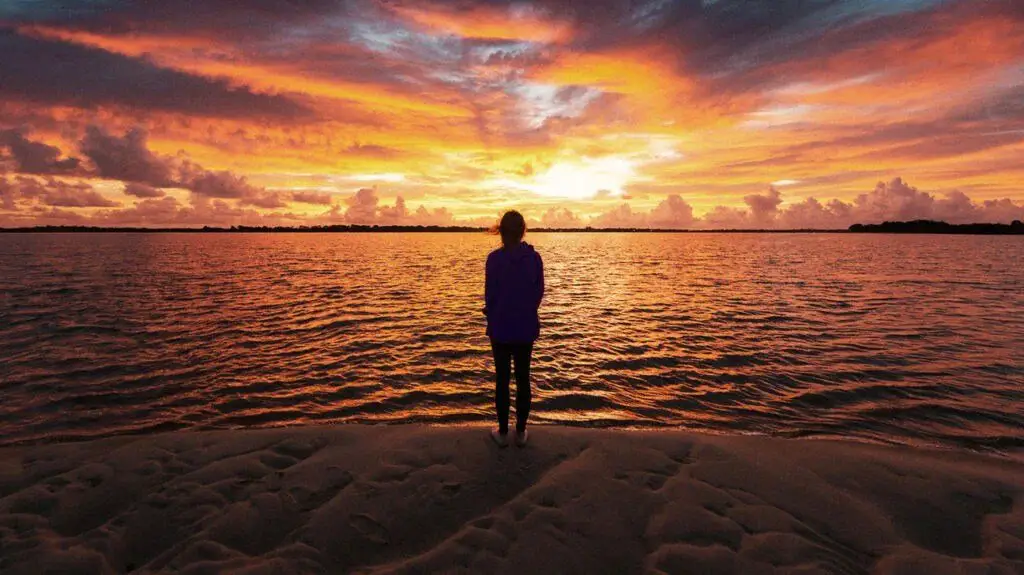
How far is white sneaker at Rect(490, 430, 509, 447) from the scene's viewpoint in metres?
6.96

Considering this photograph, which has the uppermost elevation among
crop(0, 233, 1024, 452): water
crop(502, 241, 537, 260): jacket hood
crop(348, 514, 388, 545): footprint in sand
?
crop(502, 241, 537, 260): jacket hood

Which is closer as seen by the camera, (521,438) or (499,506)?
(499,506)

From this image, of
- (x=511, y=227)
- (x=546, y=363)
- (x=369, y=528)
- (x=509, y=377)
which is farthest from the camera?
(x=546, y=363)

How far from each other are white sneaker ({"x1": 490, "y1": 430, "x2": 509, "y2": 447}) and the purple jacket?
166 cm

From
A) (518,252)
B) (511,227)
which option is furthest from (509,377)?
(511,227)

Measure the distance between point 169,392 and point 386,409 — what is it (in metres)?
5.79

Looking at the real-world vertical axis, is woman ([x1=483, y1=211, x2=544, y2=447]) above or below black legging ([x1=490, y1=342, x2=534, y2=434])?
above

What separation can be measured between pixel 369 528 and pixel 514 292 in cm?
350

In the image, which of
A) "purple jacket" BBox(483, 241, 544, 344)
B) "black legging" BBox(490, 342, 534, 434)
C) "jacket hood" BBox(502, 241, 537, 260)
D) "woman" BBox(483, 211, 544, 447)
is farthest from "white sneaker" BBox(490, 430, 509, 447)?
"jacket hood" BBox(502, 241, 537, 260)

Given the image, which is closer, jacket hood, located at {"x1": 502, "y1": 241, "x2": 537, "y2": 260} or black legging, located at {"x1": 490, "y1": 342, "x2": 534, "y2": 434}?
jacket hood, located at {"x1": 502, "y1": 241, "x2": 537, "y2": 260}

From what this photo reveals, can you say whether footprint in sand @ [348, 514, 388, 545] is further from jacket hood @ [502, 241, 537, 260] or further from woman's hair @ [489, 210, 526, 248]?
woman's hair @ [489, 210, 526, 248]

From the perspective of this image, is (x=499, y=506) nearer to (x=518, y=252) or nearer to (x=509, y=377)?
(x=509, y=377)

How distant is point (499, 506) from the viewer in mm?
5359

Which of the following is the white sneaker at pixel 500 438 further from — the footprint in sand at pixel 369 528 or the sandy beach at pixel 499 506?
the footprint in sand at pixel 369 528
